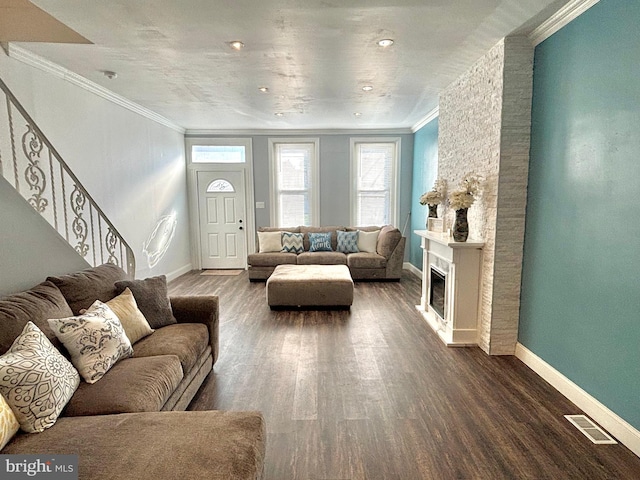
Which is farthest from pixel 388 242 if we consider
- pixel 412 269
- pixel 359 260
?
pixel 412 269

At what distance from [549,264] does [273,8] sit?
2763 millimetres

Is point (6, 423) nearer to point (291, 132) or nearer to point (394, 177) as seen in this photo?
point (291, 132)

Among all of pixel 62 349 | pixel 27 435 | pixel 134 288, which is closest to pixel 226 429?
pixel 27 435

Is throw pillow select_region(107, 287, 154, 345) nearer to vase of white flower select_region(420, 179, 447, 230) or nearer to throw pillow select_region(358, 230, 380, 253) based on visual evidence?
vase of white flower select_region(420, 179, 447, 230)

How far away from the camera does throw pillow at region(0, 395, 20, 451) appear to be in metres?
1.35

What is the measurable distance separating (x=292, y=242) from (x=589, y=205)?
4.67 metres

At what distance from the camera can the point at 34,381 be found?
152 centimetres

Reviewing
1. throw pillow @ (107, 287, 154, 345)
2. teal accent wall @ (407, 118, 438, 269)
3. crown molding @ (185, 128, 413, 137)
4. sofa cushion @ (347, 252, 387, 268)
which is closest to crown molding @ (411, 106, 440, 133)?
teal accent wall @ (407, 118, 438, 269)

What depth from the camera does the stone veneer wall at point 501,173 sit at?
113 inches

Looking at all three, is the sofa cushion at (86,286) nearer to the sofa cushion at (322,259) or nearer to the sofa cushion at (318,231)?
the sofa cushion at (322,259)

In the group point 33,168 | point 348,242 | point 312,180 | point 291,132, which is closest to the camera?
point 33,168

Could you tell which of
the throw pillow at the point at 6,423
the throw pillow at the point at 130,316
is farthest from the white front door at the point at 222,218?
the throw pillow at the point at 6,423

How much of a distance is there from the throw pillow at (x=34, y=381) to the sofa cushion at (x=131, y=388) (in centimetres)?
8

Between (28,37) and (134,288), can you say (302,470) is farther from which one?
(28,37)
